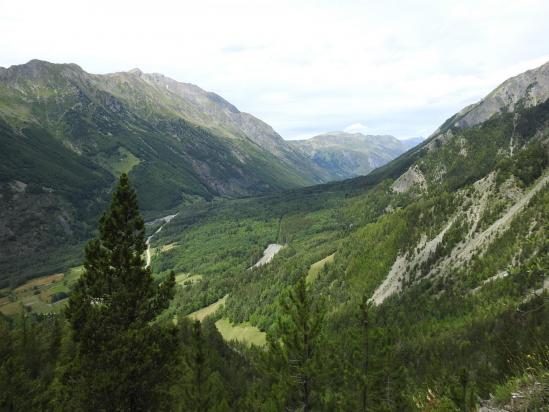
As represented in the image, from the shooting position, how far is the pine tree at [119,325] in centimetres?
2605

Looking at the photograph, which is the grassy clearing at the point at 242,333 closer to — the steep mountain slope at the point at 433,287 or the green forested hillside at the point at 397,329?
the green forested hillside at the point at 397,329

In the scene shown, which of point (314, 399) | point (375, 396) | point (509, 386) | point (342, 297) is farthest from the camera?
point (342, 297)

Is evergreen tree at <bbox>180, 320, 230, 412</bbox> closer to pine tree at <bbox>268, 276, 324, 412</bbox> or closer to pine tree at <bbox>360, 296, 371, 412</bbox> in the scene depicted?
pine tree at <bbox>268, 276, 324, 412</bbox>

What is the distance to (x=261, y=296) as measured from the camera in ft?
630

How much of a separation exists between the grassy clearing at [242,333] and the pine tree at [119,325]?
131 meters

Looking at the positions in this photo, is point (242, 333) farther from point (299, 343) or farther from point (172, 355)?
point (172, 355)

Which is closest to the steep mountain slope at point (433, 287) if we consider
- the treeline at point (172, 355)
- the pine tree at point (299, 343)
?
the treeline at point (172, 355)

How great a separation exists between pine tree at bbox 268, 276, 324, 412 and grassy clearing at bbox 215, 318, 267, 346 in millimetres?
125163

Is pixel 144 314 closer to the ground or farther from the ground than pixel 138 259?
closer to the ground

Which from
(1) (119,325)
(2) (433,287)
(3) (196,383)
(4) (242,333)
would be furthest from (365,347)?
(4) (242,333)

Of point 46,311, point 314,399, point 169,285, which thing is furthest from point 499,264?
point 46,311

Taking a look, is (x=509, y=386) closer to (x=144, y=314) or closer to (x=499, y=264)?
(x=144, y=314)

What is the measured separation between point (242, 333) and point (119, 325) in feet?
485

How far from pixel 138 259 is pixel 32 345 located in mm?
41461
